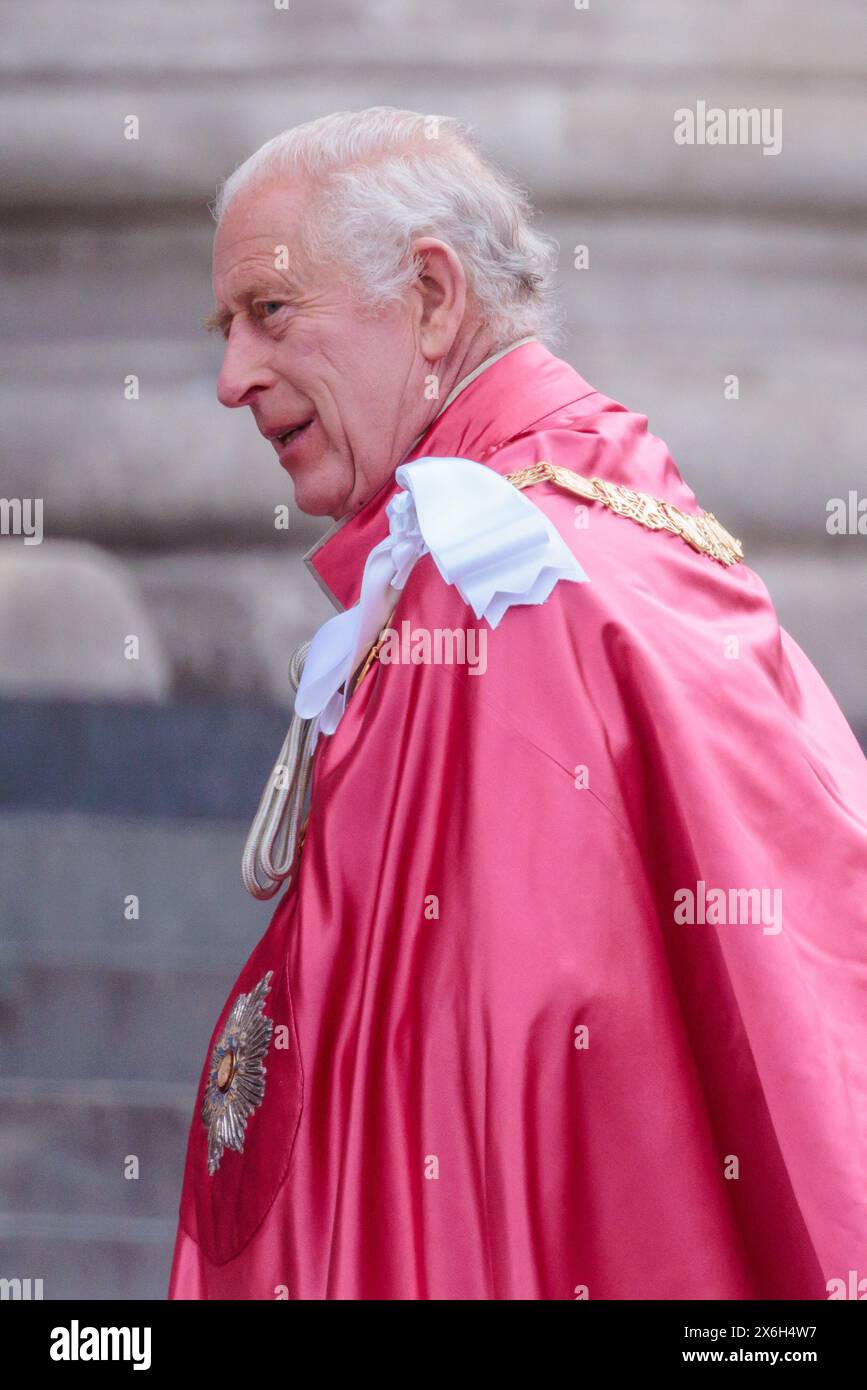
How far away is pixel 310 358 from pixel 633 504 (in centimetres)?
33

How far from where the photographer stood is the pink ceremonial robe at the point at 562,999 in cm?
110

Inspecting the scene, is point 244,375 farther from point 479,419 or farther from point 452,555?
point 452,555

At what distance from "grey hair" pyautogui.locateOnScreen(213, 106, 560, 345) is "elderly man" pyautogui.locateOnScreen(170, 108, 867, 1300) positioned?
0.19 meters

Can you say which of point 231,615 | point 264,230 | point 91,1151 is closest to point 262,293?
point 264,230

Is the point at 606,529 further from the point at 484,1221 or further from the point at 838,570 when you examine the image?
the point at 838,570

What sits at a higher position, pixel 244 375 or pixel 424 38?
pixel 424 38

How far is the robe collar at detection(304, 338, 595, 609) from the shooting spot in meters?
1.34

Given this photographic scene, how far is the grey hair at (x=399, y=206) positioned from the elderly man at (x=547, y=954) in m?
0.19

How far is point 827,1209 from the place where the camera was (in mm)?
1080

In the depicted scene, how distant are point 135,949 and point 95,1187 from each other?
40cm

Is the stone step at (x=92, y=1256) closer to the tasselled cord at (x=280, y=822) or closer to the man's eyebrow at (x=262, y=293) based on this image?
the tasselled cord at (x=280, y=822)

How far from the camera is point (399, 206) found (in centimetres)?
136

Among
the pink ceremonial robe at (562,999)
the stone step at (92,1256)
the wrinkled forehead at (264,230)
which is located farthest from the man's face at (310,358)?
the stone step at (92,1256)

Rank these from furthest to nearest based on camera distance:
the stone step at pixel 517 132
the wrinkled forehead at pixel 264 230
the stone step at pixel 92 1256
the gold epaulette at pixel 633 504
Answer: the stone step at pixel 517 132 → the stone step at pixel 92 1256 → the wrinkled forehead at pixel 264 230 → the gold epaulette at pixel 633 504
